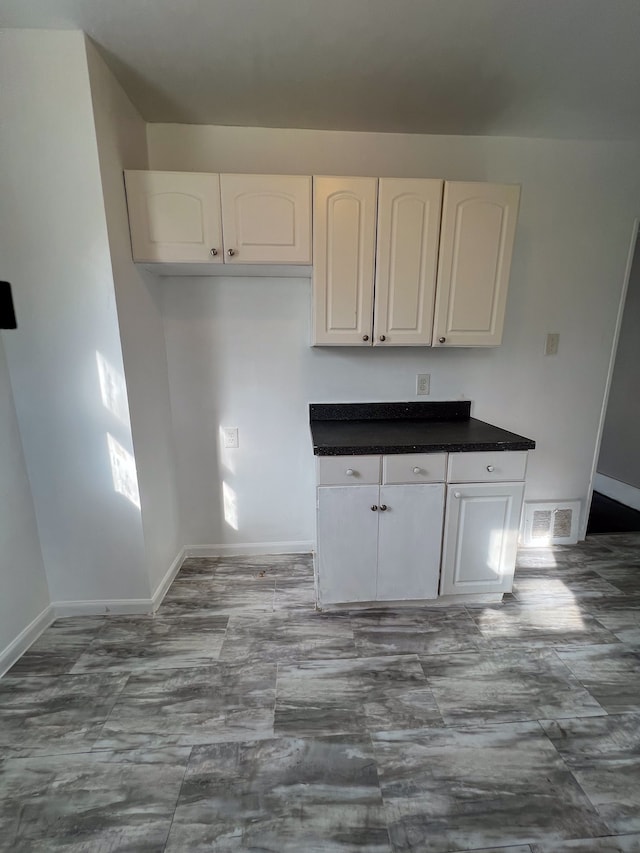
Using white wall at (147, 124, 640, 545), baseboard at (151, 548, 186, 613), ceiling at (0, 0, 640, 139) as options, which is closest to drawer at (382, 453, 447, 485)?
white wall at (147, 124, 640, 545)

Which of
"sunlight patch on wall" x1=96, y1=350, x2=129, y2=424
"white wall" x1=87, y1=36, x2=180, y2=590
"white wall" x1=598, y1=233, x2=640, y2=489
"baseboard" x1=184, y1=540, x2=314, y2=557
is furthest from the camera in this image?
"white wall" x1=598, y1=233, x2=640, y2=489

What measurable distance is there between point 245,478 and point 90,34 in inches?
82.9

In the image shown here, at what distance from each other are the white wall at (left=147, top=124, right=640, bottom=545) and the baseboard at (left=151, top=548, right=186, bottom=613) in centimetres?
15

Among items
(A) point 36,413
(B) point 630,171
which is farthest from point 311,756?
(B) point 630,171

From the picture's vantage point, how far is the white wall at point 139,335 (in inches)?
57.6

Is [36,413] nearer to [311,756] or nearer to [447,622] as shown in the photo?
[311,756]

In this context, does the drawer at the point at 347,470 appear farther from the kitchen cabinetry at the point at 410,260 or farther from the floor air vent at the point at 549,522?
the floor air vent at the point at 549,522

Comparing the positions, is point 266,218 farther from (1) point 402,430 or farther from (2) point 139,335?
(1) point 402,430

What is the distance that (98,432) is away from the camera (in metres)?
1.63

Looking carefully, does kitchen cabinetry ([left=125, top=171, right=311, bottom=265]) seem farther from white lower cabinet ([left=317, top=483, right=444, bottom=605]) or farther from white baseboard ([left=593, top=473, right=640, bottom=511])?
white baseboard ([left=593, top=473, right=640, bottom=511])

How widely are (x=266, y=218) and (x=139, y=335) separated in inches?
33.5

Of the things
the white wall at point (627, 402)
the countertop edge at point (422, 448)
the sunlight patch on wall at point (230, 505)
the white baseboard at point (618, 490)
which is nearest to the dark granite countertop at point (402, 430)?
the countertop edge at point (422, 448)

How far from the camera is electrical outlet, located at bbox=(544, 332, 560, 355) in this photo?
2.18 meters

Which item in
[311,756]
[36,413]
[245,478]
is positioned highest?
[36,413]
